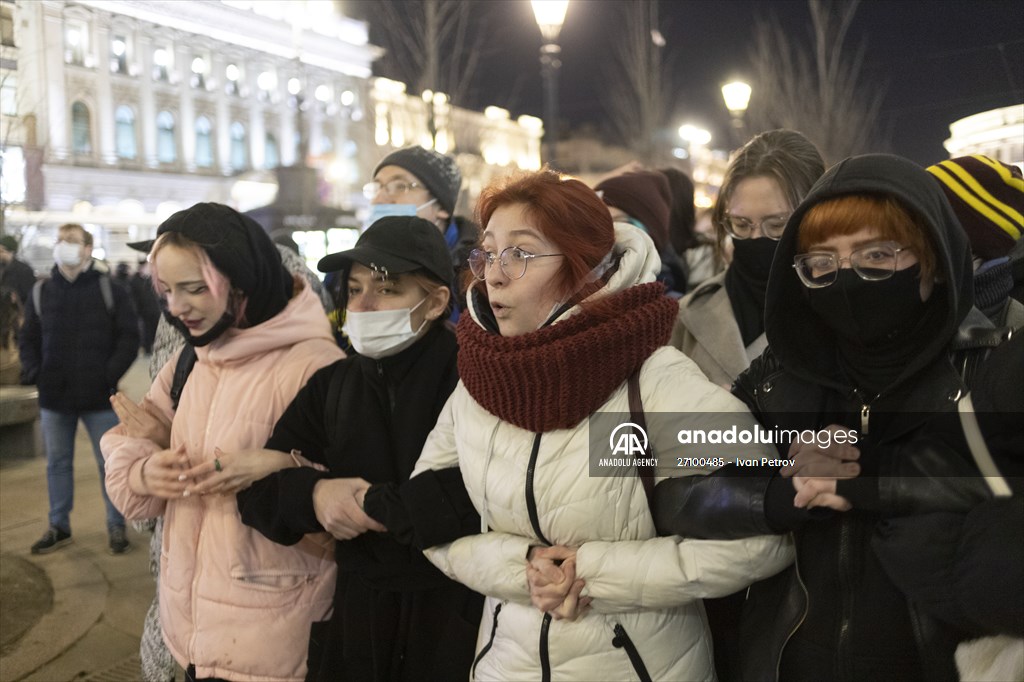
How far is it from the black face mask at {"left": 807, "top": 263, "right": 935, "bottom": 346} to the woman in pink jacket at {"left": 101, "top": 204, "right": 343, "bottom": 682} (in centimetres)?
173

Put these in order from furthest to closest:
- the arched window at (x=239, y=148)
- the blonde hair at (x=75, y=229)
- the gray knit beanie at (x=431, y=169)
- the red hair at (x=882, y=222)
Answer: the arched window at (x=239, y=148) → the blonde hair at (x=75, y=229) → the gray knit beanie at (x=431, y=169) → the red hair at (x=882, y=222)

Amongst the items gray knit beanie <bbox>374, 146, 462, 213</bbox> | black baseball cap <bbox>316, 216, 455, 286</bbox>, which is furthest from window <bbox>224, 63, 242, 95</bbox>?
black baseball cap <bbox>316, 216, 455, 286</bbox>

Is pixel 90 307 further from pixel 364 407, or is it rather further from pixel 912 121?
pixel 912 121

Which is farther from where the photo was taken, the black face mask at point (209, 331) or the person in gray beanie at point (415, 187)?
the person in gray beanie at point (415, 187)

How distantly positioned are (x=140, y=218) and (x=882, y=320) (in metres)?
40.6

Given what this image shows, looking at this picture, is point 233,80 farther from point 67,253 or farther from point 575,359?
point 575,359

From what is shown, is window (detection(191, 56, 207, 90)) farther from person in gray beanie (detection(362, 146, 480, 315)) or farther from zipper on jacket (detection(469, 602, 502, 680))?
zipper on jacket (detection(469, 602, 502, 680))

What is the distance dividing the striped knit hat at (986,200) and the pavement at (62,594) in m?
4.44

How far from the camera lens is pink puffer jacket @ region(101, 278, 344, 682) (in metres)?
2.52

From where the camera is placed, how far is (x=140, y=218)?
3719 centimetres

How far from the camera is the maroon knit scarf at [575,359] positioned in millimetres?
1801

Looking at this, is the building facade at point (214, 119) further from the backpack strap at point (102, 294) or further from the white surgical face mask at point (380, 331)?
the white surgical face mask at point (380, 331)

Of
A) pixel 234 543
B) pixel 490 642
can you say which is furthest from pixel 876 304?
pixel 234 543

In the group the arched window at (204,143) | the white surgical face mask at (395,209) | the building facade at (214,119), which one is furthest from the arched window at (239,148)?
the white surgical face mask at (395,209)
